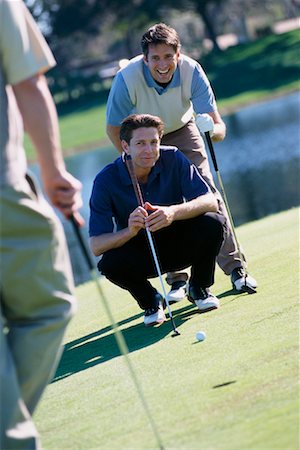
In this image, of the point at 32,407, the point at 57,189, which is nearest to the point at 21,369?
the point at 32,407

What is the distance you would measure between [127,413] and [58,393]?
3.22ft

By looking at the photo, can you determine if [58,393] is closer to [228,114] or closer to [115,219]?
[115,219]

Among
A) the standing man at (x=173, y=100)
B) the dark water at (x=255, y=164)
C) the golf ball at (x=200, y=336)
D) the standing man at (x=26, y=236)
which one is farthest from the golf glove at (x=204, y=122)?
the dark water at (x=255, y=164)

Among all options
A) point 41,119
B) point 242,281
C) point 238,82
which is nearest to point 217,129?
point 242,281

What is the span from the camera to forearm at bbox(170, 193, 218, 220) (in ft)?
24.2

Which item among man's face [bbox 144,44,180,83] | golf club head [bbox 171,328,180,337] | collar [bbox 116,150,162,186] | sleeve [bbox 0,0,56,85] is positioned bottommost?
golf club head [bbox 171,328,180,337]

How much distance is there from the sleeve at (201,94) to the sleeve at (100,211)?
976 millimetres

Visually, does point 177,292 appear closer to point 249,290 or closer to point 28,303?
point 249,290

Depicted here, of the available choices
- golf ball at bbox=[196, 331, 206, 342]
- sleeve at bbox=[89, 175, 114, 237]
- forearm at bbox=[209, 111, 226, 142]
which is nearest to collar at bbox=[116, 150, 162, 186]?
sleeve at bbox=[89, 175, 114, 237]

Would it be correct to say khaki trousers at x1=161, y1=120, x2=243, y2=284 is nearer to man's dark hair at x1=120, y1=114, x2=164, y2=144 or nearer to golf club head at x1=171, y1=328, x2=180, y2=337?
man's dark hair at x1=120, y1=114, x2=164, y2=144

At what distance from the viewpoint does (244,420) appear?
475 centimetres

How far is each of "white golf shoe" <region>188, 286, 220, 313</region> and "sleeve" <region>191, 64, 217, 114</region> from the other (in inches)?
48.9

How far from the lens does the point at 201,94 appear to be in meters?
8.18

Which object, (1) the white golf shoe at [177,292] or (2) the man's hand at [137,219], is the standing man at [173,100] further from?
(2) the man's hand at [137,219]
